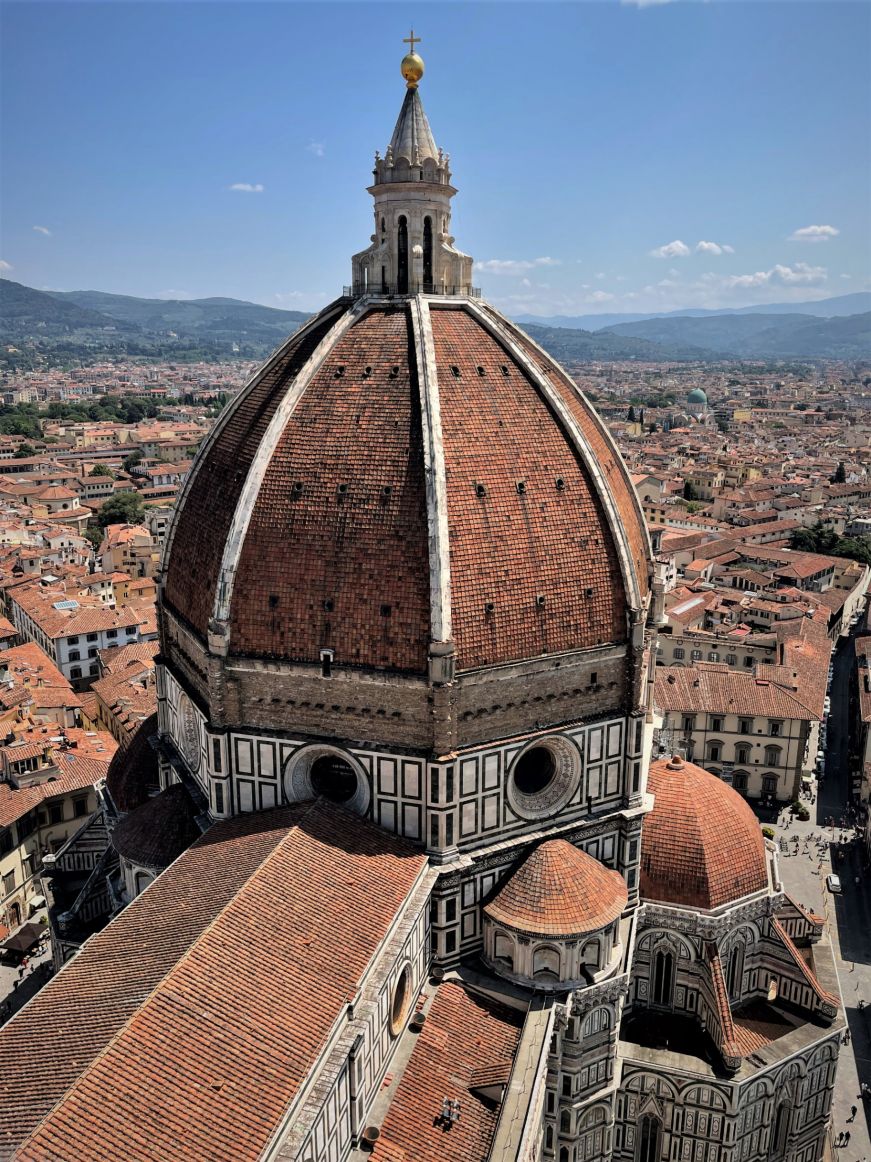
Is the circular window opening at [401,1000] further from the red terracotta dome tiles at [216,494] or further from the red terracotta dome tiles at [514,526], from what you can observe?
the red terracotta dome tiles at [216,494]

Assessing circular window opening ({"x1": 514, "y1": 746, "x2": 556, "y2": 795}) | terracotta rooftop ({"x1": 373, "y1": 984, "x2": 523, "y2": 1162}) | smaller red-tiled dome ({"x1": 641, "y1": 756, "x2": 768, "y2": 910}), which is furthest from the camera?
smaller red-tiled dome ({"x1": 641, "y1": 756, "x2": 768, "y2": 910})

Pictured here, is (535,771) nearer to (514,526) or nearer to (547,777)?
(547,777)

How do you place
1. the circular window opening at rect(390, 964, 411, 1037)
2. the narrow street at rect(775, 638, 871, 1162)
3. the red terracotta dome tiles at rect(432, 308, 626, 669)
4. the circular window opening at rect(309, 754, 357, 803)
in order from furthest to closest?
the narrow street at rect(775, 638, 871, 1162)
the circular window opening at rect(309, 754, 357, 803)
the red terracotta dome tiles at rect(432, 308, 626, 669)
the circular window opening at rect(390, 964, 411, 1037)

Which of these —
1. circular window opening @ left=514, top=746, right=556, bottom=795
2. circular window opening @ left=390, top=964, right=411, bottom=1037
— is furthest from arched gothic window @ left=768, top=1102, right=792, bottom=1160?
circular window opening @ left=390, top=964, right=411, bottom=1037

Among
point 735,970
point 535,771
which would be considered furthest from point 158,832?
point 735,970

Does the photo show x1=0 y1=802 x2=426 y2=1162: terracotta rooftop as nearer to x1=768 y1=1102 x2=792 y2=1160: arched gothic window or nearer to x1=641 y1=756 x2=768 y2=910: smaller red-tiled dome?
x1=641 y1=756 x2=768 y2=910: smaller red-tiled dome

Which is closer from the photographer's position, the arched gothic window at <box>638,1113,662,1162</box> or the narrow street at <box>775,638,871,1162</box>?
the arched gothic window at <box>638,1113,662,1162</box>

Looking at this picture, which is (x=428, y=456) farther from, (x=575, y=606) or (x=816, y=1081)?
(x=816, y=1081)
